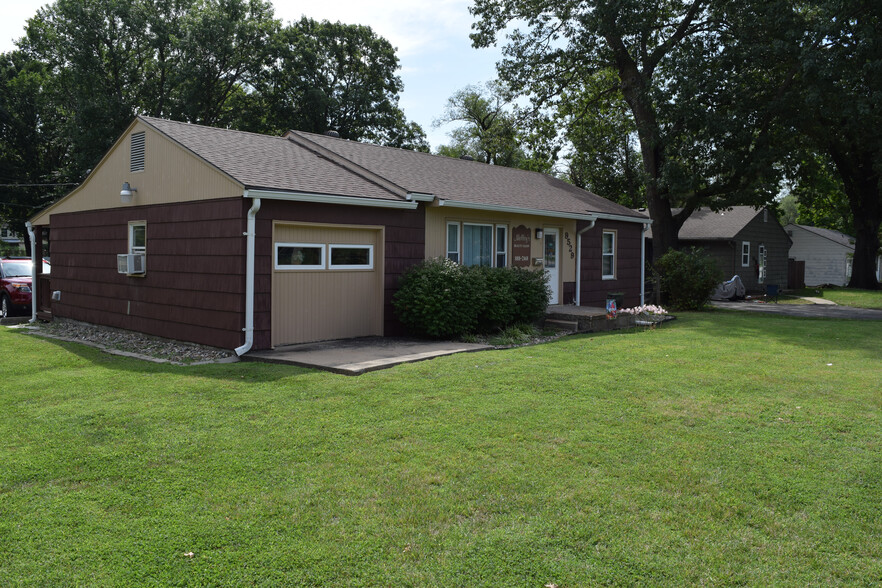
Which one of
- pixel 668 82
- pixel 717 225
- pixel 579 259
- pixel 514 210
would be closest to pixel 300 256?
pixel 514 210

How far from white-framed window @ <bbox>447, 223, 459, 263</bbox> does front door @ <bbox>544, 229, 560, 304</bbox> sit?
2.96 m

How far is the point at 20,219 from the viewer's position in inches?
1437

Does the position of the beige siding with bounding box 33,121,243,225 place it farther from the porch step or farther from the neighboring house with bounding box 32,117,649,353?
the porch step

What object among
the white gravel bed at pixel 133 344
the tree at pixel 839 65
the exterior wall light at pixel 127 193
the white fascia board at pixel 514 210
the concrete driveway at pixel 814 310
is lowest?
the white gravel bed at pixel 133 344

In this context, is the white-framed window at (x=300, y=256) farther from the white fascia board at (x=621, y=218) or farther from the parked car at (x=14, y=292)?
the parked car at (x=14, y=292)

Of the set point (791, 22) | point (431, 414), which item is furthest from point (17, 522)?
point (791, 22)

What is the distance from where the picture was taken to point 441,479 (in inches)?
168

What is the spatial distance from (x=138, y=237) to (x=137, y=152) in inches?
61.2

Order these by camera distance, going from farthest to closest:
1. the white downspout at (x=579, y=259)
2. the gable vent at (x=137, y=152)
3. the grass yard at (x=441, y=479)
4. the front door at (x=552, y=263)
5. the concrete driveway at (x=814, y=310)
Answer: the concrete driveway at (x=814, y=310) → the white downspout at (x=579, y=259) → the front door at (x=552, y=263) → the gable vent at (x=137, y=152) → the grass yard at (x=441, y=479)

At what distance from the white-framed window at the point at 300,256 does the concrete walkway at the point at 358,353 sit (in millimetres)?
1238

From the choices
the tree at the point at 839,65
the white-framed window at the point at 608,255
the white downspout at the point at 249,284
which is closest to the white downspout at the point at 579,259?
the white-framed window at the point at 608,255

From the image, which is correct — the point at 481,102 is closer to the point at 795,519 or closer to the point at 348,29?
the point at 348,29

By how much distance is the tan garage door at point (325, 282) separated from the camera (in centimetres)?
986

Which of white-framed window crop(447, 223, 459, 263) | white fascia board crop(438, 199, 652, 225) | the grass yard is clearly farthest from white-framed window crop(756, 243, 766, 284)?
the grass yard
